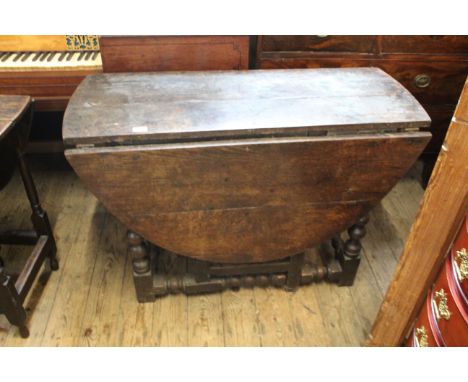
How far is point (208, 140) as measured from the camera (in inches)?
50.1

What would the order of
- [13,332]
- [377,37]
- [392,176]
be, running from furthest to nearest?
[377,37] < [13,332] < [392,176]

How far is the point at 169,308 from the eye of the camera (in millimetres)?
1707

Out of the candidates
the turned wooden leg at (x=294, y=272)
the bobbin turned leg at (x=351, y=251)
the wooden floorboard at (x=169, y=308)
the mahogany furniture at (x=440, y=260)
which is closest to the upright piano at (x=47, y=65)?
the wooden floorboard at (x=169, y=308)

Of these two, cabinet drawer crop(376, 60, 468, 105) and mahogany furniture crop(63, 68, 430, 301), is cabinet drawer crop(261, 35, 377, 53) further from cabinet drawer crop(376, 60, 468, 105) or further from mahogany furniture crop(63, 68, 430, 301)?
mahogany furniture crop(63, 68, 430, 301)

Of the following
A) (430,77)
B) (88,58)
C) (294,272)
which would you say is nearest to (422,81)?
(430,77)

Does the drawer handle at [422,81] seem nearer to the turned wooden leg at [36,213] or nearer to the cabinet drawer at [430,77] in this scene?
the cabinet drawer at [430,77]

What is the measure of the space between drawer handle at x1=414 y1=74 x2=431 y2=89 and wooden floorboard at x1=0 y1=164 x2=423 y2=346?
690mm

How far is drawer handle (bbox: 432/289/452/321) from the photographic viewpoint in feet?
3.21

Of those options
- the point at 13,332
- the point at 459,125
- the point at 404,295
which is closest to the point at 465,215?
the point at 459,125

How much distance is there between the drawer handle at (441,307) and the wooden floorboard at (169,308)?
62cm

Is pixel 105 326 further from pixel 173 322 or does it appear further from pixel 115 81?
pixel 115 81

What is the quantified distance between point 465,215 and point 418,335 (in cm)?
40

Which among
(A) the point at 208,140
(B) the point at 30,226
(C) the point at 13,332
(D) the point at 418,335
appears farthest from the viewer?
(B) the point at 30,226

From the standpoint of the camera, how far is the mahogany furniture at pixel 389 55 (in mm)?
1798
